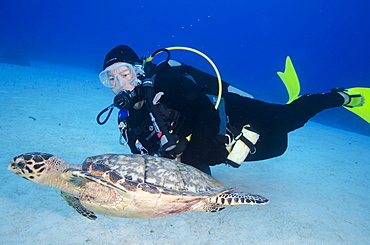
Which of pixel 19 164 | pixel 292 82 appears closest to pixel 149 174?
pixel 19 164

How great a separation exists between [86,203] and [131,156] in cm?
71

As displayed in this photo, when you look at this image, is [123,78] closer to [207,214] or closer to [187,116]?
[187,116]

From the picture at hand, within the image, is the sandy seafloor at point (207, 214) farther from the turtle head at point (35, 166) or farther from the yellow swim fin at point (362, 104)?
the yellow swim fin at point (362, 104)

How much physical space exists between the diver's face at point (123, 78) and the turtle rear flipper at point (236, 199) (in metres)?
1.99

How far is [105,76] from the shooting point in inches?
124

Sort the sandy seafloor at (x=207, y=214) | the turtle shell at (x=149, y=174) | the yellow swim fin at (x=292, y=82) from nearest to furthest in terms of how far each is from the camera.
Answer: the turtle shell at (x=149, y=174) < the sandy seafloor at (x=207, y=214) < the yellow swim fin at (x=292, y=82)

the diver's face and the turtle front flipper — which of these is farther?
the diver's face

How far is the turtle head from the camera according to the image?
2254mm

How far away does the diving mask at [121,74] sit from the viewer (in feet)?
9.95

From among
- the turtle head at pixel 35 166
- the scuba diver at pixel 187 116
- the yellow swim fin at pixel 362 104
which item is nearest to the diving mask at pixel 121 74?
the scuba diver at pixel 187 116

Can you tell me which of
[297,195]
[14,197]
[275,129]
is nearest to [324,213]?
[297,195]

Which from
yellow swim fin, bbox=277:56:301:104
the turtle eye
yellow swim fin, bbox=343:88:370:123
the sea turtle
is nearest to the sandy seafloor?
the sea turtle

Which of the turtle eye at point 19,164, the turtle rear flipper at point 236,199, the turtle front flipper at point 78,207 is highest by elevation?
the turtle rear flipper at point 236,199

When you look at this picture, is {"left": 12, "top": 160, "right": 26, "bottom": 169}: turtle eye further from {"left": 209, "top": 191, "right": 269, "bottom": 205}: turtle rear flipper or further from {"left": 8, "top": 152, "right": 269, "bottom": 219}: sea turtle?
{"left": 209, "top": 191, "right": 269, "bottom": 205}: turtle rear flipper
